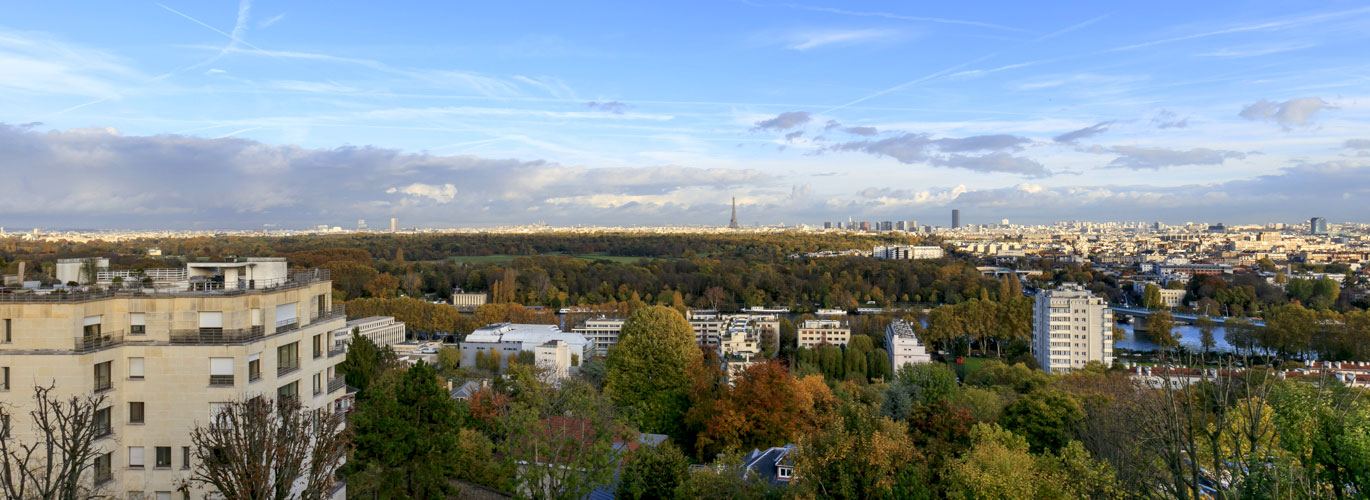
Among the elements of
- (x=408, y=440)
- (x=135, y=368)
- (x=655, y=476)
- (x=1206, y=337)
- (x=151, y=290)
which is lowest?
(x=1206, y=337)

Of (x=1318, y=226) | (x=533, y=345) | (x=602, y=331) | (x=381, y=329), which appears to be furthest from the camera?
(x=1318, y=226)

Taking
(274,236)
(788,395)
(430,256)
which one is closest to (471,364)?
(788,395)

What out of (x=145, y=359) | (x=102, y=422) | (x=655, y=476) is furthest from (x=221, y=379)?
(x=655, y=476)

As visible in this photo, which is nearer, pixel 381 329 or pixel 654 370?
pixel 654 370

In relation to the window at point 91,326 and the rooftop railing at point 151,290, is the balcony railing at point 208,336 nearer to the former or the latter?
the rooftop railing at point 151,290

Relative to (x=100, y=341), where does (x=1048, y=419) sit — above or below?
below

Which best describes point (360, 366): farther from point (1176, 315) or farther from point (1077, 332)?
point (1176, 315)

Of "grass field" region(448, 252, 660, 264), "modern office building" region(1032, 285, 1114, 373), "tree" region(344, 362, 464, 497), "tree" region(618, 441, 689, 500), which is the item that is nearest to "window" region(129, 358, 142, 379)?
"tree" region(344, 362, 464, 497)
